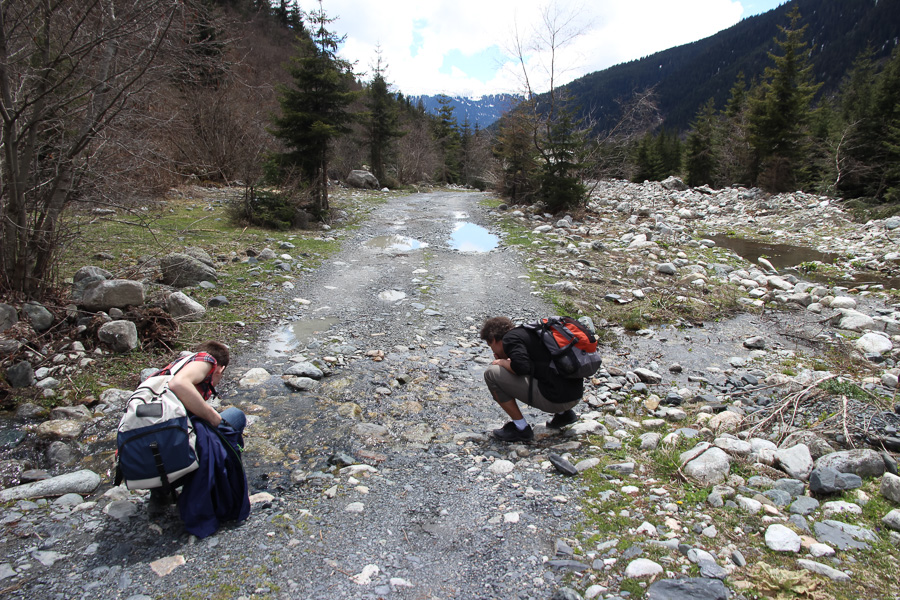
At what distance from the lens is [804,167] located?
72.2ft

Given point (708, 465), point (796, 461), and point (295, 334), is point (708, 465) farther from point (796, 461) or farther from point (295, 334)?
point (295, 334)

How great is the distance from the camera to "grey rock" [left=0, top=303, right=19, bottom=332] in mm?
4383

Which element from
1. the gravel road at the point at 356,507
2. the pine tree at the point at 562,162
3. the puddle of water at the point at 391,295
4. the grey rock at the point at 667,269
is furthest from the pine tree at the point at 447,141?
the gravel road at the point at 356,507

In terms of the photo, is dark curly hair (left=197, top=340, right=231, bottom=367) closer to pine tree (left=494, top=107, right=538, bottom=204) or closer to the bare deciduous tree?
the bare deciduous tree

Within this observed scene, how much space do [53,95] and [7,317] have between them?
7.69ft

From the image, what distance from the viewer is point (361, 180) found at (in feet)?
94.4

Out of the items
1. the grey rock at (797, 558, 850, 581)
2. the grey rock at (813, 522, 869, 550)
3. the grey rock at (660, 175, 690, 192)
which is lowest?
the grey rock at (813, 522, 869, 550)

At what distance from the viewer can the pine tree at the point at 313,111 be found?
12766 mm

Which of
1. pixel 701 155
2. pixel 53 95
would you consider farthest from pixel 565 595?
pixel 701 155

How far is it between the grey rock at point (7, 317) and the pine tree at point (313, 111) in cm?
946

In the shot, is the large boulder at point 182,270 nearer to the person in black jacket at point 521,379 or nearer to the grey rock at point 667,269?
the person in black jacket at point 521,379

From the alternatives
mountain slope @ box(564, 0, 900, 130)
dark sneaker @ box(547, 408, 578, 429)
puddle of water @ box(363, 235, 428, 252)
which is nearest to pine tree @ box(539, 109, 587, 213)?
puddle of water @ box(363, 235, 428, 252)

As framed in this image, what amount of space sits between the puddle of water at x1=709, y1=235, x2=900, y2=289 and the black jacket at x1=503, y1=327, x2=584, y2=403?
911 centimetres

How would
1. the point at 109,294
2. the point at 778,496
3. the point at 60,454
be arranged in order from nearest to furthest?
the point at 778,496 < the point at 60,454 < the point at 109,294
